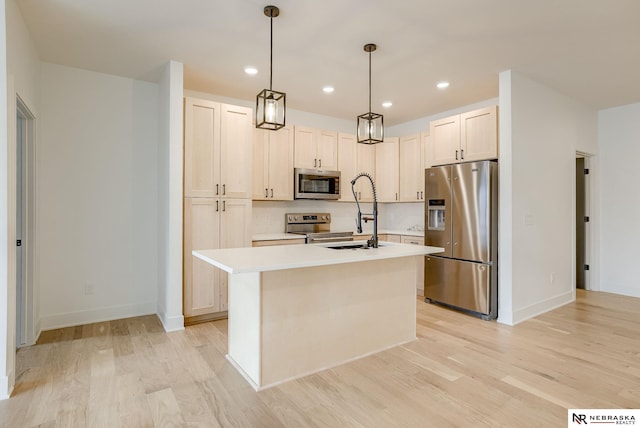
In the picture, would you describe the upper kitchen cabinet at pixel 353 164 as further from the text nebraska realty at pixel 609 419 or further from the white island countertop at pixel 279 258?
the text nebraska realty at pixel 609 419

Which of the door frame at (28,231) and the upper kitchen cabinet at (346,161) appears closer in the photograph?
the door frame at (28,231)

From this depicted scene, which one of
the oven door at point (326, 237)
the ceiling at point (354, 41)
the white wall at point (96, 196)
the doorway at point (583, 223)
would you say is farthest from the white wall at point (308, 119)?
the doorway at point (583, 223)

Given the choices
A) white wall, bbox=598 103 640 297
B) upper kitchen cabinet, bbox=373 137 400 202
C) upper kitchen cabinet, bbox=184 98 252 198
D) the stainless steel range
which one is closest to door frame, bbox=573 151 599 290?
white wall, bbox=598 103 640 297

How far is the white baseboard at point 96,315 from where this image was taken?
343 cm

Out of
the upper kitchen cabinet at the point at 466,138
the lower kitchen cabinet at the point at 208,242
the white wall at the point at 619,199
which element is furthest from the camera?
the white wall at the point at 619,199


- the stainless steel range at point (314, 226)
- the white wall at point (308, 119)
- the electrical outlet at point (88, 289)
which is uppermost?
the white wall at point (308, 119)

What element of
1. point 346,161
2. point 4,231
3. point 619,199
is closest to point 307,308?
point 4,231

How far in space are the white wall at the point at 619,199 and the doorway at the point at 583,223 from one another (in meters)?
0.18

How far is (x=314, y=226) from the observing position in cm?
515

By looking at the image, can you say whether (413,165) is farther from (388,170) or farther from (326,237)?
(326,237)

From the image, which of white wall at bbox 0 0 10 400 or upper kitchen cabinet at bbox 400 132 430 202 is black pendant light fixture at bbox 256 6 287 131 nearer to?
white wall at bbox 0 0 10 400

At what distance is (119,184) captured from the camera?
3764 millimetres

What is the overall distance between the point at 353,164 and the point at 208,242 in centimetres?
258

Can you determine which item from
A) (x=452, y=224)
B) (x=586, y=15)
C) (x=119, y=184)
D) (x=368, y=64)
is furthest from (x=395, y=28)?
(x=119, y=184)
